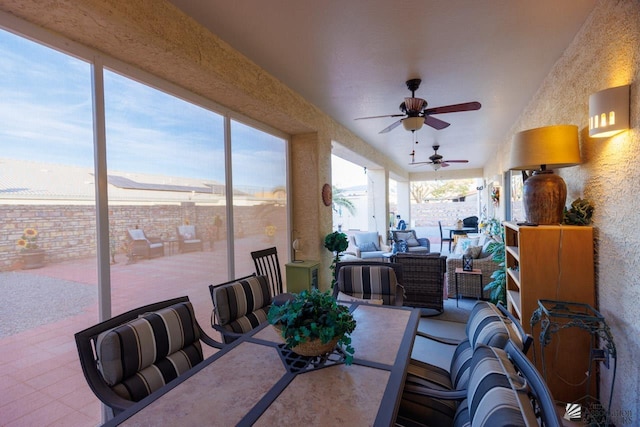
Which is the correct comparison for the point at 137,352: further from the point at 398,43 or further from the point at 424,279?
the point at 424,279

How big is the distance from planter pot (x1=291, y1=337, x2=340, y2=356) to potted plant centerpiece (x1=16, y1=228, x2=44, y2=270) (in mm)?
1459

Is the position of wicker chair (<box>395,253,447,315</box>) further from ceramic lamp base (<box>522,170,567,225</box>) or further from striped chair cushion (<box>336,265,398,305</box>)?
ceramic lamp base (<box>522,170,567,225</box>)

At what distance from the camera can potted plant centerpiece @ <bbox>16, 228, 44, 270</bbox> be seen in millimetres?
1585

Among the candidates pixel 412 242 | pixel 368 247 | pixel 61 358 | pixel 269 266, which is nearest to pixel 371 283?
pixel 269 266

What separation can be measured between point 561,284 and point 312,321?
181cm

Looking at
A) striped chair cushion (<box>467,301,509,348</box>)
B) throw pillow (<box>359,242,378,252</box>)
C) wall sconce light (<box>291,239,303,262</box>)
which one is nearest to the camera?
striped chair cushion (<box>467,301,509,348</box>)

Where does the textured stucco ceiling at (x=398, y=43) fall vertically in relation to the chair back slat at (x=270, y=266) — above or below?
above

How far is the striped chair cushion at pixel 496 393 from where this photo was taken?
29.1 inches

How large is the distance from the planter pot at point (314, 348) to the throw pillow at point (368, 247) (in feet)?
18.0

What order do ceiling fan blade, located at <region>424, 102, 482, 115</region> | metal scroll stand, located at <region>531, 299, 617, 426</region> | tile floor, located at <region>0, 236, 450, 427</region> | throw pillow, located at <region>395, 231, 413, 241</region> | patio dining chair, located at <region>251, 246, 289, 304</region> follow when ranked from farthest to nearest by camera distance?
throw pillow, located at <region>395, 231, 413, 241</region>, patio dining chair, located at <region>251, 246, 289, 304</region>, ceiling fan blade, located at <region>424, 102, 482, 115</region>, metal scroll stand, located at <region>531, 299, 617, 426</region>, tile floor, located at <region>0, 236, 450, 427</region>

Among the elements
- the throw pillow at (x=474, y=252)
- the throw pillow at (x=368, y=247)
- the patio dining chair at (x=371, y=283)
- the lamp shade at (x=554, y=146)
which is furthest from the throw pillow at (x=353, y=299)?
the throw pillow at (x=368, y=247)

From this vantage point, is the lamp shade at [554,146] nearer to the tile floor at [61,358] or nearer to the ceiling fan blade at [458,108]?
the ceiling fan blade at [458,108]

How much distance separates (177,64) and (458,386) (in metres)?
2.54

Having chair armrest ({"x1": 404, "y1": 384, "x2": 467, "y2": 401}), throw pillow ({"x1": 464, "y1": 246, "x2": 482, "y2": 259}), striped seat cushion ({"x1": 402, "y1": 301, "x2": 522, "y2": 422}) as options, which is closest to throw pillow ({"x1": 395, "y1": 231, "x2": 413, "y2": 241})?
throw pillow ({"x1": 464, "y1": 246, "x2": 482, "y2": 259})
